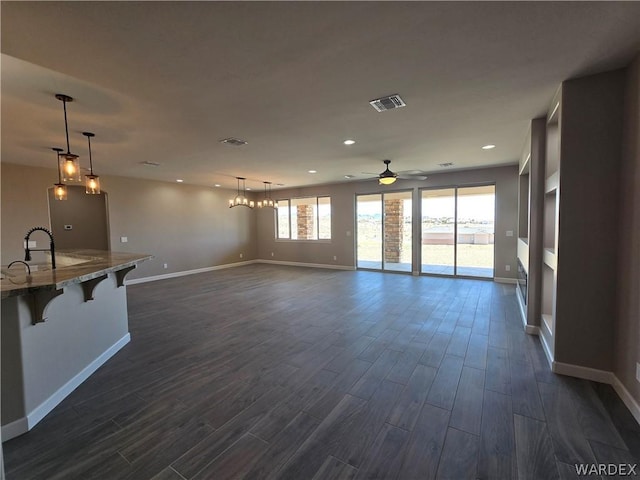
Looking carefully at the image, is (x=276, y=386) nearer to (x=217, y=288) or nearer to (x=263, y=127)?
(x=263, y=127)

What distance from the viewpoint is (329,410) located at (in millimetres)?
2217

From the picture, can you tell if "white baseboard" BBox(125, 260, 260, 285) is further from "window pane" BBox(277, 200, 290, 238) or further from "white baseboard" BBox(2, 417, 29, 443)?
"white baseboard" BBox(2, 417, 29, 443)

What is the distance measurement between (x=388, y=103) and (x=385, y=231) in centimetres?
577

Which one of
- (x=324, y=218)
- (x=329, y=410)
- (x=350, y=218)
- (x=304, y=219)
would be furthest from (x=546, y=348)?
(x=304, y=219)

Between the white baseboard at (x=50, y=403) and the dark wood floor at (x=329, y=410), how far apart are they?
0.25ft

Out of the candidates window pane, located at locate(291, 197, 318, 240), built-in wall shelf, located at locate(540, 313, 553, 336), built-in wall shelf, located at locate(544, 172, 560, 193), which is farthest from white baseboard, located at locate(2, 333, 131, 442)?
window pane, located at locate(291, 197, 318, 240)

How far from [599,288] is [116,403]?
4.42 m

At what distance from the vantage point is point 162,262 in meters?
7.97

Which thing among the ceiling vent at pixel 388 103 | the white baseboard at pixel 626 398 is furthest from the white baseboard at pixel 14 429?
the white baseboard at pixel 626 398

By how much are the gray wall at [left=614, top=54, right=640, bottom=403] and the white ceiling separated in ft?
1.54

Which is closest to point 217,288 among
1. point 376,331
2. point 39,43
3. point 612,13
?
point 376,331

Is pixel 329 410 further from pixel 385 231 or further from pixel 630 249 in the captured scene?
pixel 385 231

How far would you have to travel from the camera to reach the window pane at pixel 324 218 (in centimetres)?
945

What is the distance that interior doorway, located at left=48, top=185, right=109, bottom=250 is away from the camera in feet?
24.8
